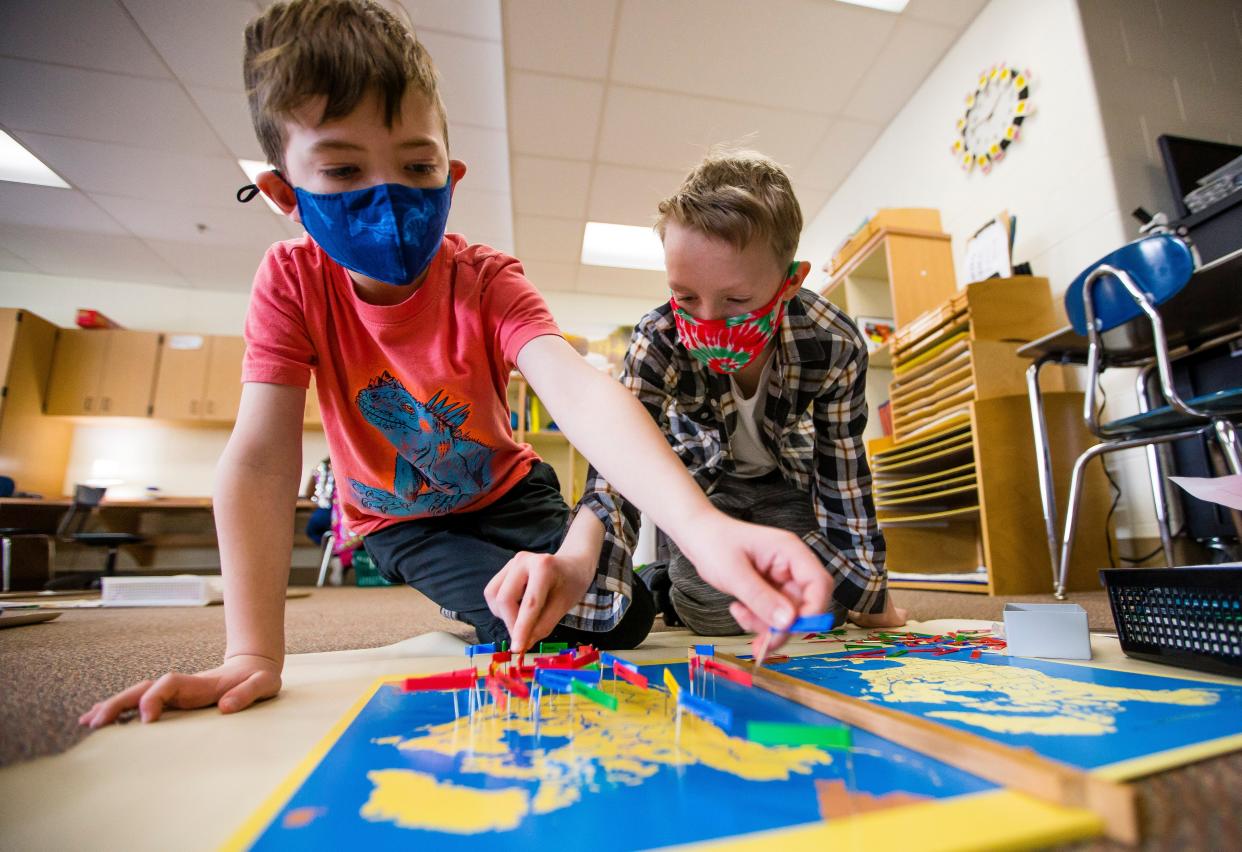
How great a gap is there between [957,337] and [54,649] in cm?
235

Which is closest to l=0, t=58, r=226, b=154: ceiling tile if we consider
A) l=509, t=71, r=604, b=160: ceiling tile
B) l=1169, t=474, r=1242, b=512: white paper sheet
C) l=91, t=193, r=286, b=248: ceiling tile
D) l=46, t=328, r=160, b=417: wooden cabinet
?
l=91, t=193, r=286, b=248: ceiling tile

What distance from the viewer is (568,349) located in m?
0.76

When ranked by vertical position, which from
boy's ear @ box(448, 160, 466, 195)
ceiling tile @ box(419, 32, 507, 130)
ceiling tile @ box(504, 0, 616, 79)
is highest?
ceiling tile @ box(419, 32, 507, 130)

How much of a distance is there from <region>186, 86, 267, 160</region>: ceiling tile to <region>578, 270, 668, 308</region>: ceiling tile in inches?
78.2

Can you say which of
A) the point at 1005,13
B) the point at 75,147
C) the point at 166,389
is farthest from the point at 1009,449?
the point at 166,389

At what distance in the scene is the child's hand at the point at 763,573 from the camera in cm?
39

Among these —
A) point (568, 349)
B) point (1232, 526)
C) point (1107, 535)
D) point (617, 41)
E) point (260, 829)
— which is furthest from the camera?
point (617, 41)

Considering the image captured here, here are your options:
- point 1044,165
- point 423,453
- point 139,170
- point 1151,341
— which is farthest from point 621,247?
point 423,453

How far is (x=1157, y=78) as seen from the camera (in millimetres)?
1988

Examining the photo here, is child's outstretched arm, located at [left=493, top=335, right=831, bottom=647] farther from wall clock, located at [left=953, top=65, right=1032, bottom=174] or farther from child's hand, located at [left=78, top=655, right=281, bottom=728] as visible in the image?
wall clock, located at [left=953, top=65, right=1032, bottom=174]

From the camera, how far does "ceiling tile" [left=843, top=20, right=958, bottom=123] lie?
2408mm

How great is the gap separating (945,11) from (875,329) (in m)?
1.17

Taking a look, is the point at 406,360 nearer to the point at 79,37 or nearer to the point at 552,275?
the point at 79,37

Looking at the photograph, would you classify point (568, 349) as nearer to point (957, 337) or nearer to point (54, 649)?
point (54, 649)
